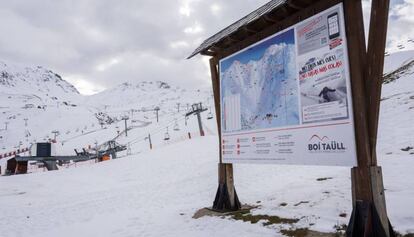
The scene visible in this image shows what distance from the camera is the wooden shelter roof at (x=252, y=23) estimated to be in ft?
22.2

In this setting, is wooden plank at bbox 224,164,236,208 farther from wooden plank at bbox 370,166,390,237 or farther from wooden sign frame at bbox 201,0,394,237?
wooden plank at bbox 370,166,390,237

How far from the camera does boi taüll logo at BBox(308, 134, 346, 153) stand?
5698mm

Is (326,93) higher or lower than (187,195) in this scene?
higher

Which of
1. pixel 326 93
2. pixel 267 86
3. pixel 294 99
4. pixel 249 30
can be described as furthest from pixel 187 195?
pixel 326 93

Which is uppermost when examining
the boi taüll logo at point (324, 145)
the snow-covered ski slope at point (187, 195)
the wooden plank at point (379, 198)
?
the boi taüll logo at point (324, 145)

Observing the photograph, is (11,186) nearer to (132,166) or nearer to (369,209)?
(132,166)

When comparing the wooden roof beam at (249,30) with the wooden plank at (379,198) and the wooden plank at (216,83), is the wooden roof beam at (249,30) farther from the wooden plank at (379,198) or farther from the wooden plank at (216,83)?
the wooden plank at (379,198)

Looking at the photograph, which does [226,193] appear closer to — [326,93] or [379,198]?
[326,93]

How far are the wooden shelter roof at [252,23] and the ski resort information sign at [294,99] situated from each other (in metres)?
0.40

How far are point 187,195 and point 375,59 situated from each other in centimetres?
963

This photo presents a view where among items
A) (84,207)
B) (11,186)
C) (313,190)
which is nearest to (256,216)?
(313,190)

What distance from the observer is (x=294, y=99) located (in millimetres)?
6707

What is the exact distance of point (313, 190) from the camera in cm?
980

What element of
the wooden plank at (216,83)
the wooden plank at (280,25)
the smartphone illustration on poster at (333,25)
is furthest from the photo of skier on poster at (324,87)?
the wooden plank at (216,83)
